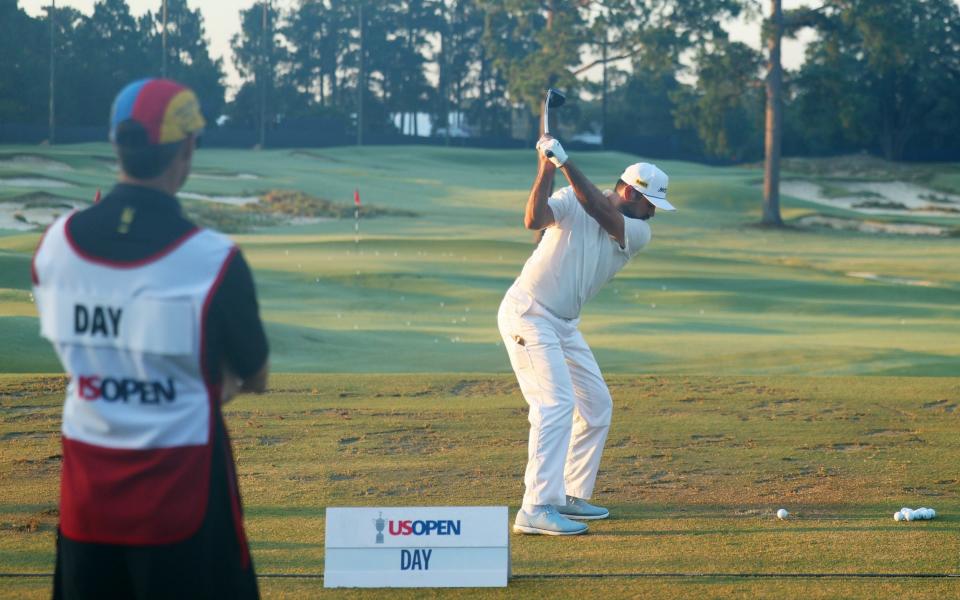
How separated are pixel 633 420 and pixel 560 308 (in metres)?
3.92

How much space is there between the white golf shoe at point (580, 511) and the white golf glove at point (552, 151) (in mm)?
2000

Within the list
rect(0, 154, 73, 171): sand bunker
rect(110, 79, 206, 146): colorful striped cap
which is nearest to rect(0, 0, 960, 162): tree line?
rect(110, 79, 206, 146): colorful striped cap

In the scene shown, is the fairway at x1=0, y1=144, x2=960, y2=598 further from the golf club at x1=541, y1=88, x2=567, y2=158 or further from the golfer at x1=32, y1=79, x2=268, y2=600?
the golfer at x1=32, y1=79, x2=268, y2=600

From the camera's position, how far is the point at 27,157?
55.5 meters

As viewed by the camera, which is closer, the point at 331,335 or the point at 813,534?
the point at 813,534

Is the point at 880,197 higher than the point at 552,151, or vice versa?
the point at 552,151

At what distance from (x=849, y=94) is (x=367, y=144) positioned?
46658mm

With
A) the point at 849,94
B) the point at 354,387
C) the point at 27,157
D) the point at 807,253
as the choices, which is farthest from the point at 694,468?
the point at 27,157

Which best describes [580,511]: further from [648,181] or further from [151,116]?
[151,116]

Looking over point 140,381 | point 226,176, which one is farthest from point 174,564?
point 226,176

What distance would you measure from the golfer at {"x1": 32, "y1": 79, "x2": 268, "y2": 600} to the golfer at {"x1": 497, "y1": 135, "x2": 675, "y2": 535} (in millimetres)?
3658

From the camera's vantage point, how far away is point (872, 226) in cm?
4650

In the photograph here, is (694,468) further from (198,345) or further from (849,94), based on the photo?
(849,94)

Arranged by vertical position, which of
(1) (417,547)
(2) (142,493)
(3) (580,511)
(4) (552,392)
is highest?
(2) (142,493)
